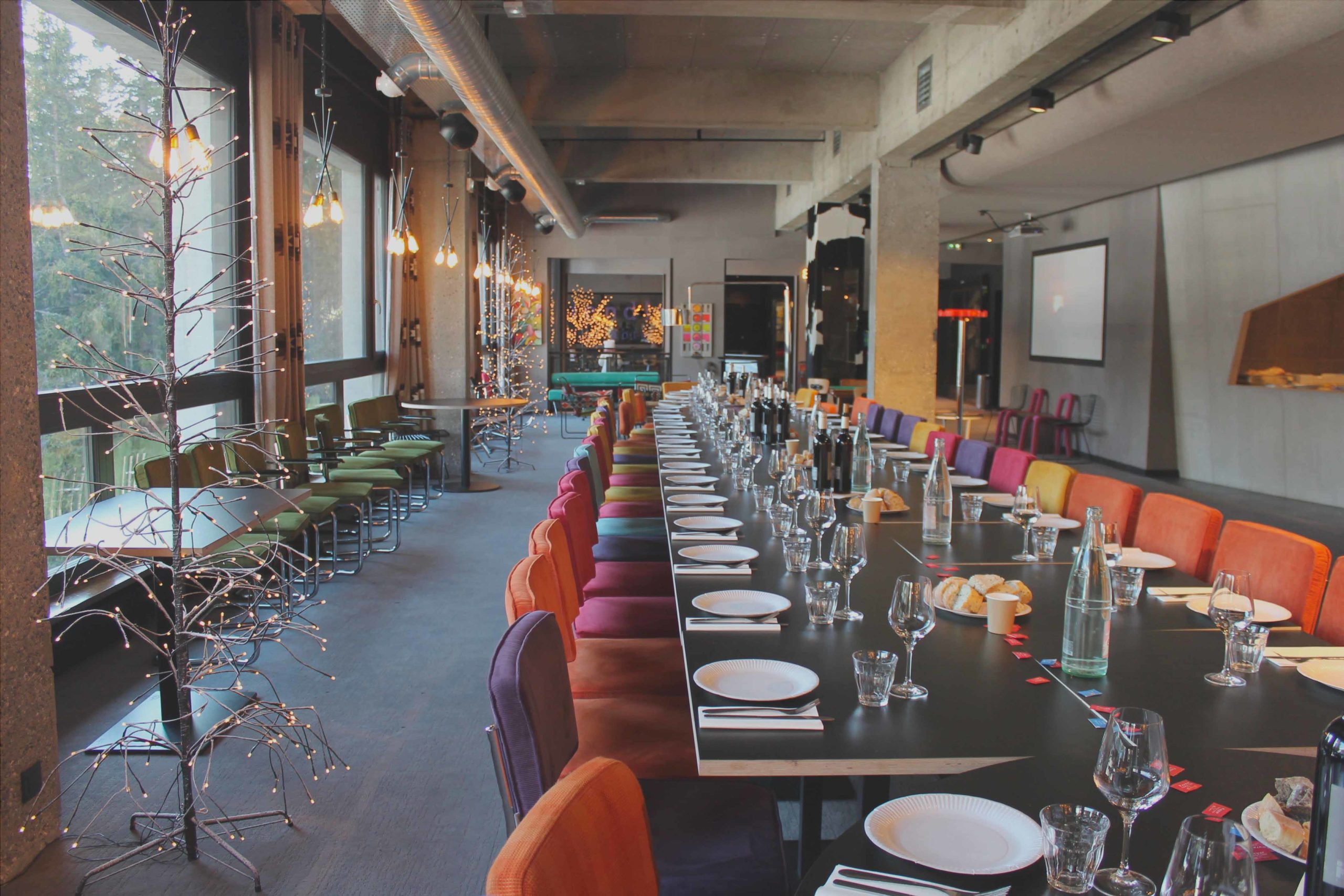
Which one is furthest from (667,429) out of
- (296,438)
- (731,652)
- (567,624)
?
(731,652)

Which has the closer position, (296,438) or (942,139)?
(296,438)

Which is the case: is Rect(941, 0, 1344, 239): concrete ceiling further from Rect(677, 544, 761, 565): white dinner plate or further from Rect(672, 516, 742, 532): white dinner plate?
Rect(677, 544, 761, 565): white dinner plate

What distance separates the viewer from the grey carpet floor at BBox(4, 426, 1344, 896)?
2.80m

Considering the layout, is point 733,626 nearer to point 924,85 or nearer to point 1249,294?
point 924,85

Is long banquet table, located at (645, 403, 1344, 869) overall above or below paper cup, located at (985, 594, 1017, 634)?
below

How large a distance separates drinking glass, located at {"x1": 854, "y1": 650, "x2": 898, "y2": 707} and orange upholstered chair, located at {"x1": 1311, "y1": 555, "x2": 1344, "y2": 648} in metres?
1.35

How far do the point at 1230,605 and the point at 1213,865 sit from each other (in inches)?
53.4

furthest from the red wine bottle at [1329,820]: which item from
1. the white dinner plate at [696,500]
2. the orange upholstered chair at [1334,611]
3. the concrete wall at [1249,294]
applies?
the concrete wall at [1249,294]

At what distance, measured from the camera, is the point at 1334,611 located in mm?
2492

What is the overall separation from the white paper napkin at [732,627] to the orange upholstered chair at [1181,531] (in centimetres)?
158

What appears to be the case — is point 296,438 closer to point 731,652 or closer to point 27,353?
point 27,353

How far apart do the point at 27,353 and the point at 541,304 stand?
15982mm

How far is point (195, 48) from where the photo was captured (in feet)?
19.4

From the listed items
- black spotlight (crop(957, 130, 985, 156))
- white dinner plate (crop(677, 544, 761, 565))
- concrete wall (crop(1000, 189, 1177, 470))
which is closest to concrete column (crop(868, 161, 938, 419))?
black spotlight (crop(957, 130, 985, 156))
